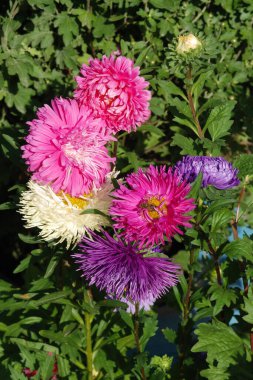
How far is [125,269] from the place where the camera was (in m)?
1.33

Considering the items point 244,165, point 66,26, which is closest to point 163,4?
point 66,26

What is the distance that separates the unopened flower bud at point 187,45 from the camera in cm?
165

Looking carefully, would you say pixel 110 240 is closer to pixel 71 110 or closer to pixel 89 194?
pixel 89 194

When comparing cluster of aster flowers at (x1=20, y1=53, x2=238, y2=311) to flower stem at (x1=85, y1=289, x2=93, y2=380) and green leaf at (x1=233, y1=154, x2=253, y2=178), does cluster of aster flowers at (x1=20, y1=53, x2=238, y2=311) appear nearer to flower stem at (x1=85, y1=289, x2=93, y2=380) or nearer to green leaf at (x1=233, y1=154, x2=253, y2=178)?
green leaf at (x1=233, y1=154, x2=253, y2=178)

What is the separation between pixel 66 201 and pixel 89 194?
0.06 meters

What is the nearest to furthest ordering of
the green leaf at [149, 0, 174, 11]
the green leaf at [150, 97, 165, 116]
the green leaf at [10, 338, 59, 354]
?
the green leaf at [10, 338, 59, 354] < the green leaf at [149, 0, 174, 11] < the green leaf at [150, 97, 165, 116]

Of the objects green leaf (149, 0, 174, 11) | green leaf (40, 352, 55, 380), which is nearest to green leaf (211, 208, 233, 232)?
green leaf (40, 352, 55, 380)

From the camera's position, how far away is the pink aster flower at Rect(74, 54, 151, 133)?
1.48m

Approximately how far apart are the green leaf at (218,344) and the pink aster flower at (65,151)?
55 centimetres

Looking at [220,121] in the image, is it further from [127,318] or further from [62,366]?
[62,366]

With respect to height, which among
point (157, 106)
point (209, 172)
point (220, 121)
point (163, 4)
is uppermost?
point (163, 4)

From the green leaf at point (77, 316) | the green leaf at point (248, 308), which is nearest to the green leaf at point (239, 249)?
the green leaf at point (248, 308)

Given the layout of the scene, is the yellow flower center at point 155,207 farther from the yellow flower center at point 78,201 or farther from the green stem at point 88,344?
the green stem at point 88,344

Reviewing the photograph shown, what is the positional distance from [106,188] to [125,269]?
24 cm
